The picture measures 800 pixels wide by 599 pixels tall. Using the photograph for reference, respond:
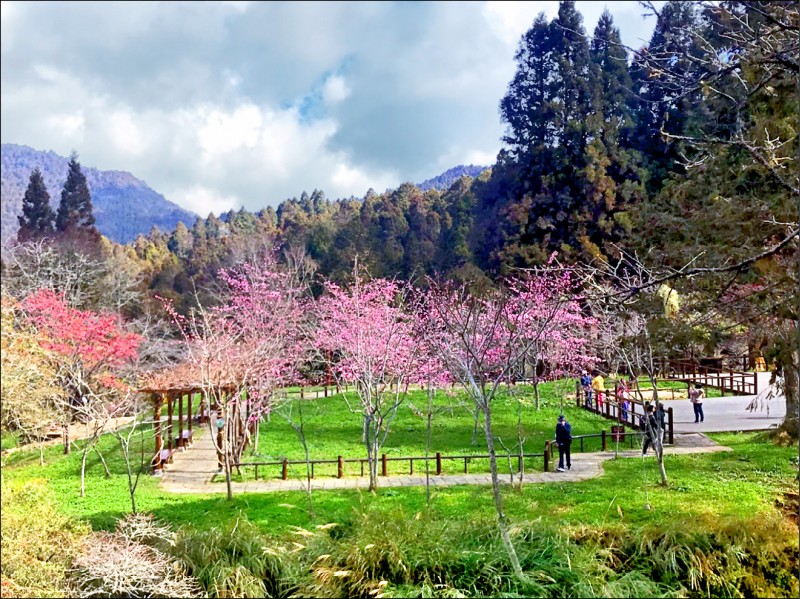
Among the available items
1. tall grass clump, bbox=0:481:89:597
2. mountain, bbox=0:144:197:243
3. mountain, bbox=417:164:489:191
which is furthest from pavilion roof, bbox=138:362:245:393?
mountain, bbox=417:164:489:191

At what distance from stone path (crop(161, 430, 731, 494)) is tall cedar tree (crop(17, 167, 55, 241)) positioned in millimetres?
4557

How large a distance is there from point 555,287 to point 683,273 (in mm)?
11270

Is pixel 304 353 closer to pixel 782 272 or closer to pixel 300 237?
pixel 300 237

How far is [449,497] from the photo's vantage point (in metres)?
8.19

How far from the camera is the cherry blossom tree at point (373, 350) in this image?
9406 millimetres

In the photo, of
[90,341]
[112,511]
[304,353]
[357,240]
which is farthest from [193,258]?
[112,511]

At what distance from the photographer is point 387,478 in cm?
980

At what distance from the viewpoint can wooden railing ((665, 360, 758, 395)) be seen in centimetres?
1809

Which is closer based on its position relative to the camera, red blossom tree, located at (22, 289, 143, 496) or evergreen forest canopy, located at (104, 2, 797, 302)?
red blossom tree, located at (22, 289, 143, 496)

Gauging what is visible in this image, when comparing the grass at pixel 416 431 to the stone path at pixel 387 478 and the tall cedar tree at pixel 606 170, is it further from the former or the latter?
the tall cedar tree at pixel 606 170

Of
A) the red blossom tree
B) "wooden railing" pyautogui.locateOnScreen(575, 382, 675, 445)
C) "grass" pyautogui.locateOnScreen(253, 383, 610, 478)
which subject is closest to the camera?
the red blossom tree

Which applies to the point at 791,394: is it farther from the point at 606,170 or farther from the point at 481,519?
the point at 606,170

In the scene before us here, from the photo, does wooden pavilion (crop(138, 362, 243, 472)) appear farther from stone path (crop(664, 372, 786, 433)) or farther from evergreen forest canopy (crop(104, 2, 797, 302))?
stone path (crop(664, 372, 786, 433))

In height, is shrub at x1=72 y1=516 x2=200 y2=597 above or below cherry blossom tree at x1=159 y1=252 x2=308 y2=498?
below
